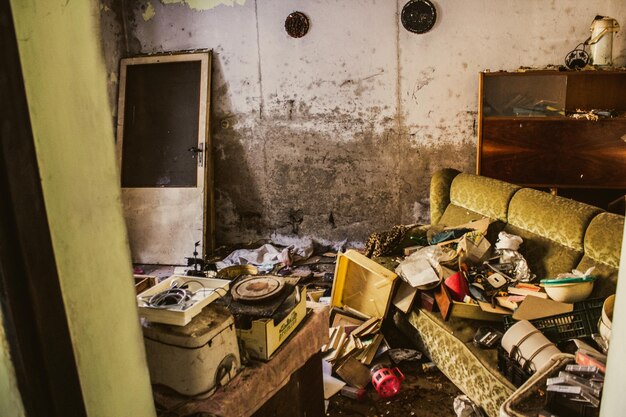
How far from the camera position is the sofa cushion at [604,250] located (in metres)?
2.41

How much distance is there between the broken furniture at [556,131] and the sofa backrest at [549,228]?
1.01 metres

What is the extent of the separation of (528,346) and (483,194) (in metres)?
1.62

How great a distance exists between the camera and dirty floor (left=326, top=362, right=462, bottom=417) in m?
2.49

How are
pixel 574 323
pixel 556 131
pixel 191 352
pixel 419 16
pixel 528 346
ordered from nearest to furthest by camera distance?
pixel 191 352, pixel 528 346, pixel 574 323, pixel 556 131, pixel 419 16

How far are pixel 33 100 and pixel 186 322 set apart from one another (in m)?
0.82

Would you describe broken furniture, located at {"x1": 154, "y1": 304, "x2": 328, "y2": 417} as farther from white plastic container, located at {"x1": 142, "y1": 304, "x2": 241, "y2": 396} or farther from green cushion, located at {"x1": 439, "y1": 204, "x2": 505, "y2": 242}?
green cushion, located at {"x1": 439, "y1": 204, "x2": 505, "y2": 242}

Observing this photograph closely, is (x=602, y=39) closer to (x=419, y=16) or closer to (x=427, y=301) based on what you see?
(x=419, y=16)

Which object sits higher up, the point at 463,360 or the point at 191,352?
the point at 191,352

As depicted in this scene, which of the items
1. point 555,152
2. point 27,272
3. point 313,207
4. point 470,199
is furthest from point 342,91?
point 27,272

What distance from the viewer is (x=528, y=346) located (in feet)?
6.75

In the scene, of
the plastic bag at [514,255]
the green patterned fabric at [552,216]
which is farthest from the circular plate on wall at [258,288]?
the green patterned fabric at [552,216]

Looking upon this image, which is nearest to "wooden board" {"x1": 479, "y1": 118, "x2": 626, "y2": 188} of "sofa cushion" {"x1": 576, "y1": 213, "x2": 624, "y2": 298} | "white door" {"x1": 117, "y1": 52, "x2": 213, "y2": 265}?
"sofa cushion" {"x1": 576, "y1": 213, "x2": 624, "y2": 298}

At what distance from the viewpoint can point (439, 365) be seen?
271cm

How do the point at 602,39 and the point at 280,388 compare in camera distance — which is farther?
the point at 602,39
